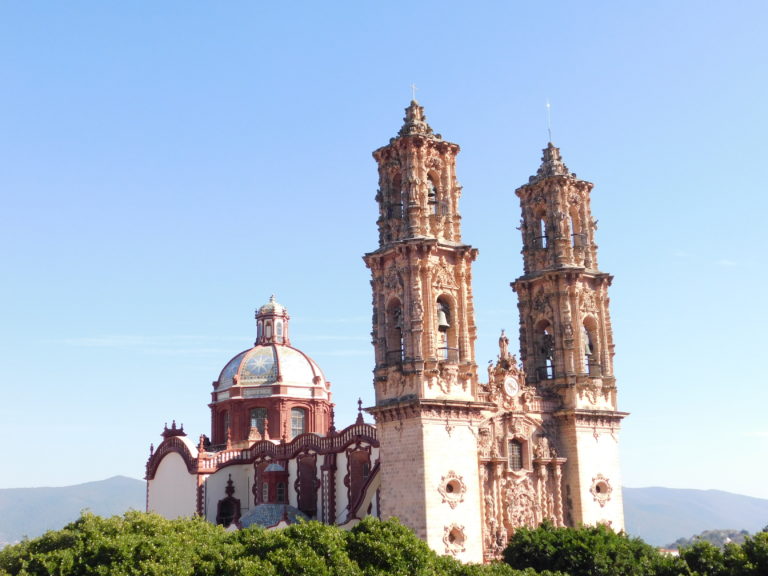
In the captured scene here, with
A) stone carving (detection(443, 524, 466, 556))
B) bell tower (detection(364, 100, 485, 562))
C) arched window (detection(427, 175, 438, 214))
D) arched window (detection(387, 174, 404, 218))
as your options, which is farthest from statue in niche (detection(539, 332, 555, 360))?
stone carving (detection(443, 524, 466, 556))

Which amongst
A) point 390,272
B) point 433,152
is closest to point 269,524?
point 390,272

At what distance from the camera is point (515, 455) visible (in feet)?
132

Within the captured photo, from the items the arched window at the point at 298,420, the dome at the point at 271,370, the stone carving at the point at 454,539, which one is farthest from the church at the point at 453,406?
the dome at the point at 271,370

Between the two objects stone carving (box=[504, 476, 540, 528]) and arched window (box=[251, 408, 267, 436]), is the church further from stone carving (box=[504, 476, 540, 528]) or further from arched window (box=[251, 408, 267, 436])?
arched window (box=[251, 408, 267, 436])

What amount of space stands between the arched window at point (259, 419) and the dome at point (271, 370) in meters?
1.09

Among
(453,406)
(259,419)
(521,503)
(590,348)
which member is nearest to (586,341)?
(590,348)

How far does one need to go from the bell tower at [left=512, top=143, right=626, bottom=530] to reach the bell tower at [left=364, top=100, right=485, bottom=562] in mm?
6166

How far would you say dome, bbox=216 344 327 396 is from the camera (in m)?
57.5

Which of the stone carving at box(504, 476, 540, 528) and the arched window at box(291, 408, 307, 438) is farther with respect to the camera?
the arched window at box(291, 408, 307, 438)

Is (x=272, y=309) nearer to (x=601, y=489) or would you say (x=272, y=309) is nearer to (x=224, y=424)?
(x=224, y=424)

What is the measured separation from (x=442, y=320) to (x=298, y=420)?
72.9 ft

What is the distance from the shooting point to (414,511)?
3462 cm

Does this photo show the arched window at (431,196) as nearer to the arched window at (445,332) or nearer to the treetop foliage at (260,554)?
the arched window at (445,332)

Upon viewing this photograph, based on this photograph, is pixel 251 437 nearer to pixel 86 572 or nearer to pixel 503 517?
pixel 503 517
